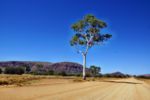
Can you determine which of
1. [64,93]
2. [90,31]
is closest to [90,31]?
[90,31]

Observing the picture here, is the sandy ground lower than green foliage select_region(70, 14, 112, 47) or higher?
lower

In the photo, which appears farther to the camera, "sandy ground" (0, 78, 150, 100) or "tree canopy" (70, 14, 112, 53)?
"tree canopy" (70, 14, 112, 53)

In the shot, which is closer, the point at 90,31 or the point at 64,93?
the point at 64,93

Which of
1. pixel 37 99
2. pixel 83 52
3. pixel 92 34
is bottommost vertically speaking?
pixel 37 99

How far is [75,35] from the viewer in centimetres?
5588

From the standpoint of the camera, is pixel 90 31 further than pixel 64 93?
Yes

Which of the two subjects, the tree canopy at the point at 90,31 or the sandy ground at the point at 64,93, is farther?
the tree canopy at the point at 90,31

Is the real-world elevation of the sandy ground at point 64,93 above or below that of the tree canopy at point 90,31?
below

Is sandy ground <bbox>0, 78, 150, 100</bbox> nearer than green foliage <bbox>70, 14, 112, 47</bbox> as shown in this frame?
Yes

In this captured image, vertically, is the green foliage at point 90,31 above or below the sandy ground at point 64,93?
above

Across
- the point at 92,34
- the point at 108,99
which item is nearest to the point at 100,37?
the point at 92,34

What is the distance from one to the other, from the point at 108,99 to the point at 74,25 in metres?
40.6

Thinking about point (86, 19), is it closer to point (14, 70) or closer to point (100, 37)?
point (100, 37)

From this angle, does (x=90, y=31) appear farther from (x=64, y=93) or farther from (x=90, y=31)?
(x=64, y=93)
